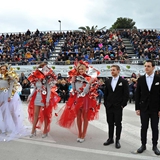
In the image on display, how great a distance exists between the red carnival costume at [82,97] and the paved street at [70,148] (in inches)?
21.6

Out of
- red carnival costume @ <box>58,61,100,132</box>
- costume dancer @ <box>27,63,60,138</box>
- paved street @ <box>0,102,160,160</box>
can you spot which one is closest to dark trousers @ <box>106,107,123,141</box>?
paved street @ <box>0,102,160,160</box>

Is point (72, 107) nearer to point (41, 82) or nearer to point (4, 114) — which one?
point (41, 82)

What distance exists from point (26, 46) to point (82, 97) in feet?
60.6

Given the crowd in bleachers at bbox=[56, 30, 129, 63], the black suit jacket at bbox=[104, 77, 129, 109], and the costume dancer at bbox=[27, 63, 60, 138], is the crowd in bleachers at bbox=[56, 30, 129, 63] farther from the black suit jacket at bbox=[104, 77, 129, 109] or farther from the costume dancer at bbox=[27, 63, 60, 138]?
the black suit jacket at bbox=[104, 77, 129, 109]

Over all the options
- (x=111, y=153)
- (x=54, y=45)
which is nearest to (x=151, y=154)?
(x=111, y=153)

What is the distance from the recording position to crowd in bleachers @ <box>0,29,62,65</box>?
18772 millimetres

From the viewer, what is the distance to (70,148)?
507 cm

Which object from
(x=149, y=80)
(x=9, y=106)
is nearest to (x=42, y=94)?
(x=9, y=106)

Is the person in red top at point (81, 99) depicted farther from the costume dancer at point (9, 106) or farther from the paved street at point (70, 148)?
the costume dancer at point (9, 106)

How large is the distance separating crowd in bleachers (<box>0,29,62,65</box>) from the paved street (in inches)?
460

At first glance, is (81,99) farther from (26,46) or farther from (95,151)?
(26,46)

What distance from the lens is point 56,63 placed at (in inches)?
647

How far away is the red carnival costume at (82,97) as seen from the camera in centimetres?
565

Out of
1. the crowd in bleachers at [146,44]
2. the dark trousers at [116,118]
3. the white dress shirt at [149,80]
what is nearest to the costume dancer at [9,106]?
the dark trousers at [116,118]
